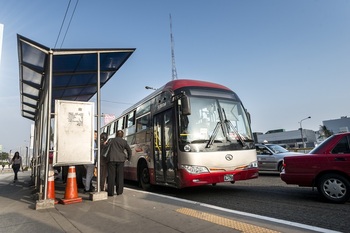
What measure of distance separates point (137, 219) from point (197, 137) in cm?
284

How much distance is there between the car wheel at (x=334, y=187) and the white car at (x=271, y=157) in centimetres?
632

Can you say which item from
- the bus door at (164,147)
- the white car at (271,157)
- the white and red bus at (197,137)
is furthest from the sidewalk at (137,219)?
the white car at (271,157)

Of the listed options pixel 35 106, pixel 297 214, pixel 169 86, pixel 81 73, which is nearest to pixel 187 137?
pixel 169 86

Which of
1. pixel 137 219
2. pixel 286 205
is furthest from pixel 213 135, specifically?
pixel 137 219

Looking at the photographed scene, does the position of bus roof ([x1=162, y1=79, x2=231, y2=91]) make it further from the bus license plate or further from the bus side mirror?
the bus license plate

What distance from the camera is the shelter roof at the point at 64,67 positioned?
→ 6.28 metres

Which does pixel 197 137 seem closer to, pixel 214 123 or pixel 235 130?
pixel 214 123

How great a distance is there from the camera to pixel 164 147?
7352 mm

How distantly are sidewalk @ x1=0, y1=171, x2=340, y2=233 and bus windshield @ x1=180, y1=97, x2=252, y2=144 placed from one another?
1876 millimetres

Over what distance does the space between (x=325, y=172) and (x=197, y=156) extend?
307cm

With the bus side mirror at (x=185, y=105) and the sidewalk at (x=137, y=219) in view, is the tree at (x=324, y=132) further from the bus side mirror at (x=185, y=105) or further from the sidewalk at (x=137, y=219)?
the sidewalk at (x=137, y=219)

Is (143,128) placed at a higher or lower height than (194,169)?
higher

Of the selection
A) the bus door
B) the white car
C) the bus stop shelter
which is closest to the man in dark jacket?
the bus stop shelter

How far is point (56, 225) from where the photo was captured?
13.6 ft
